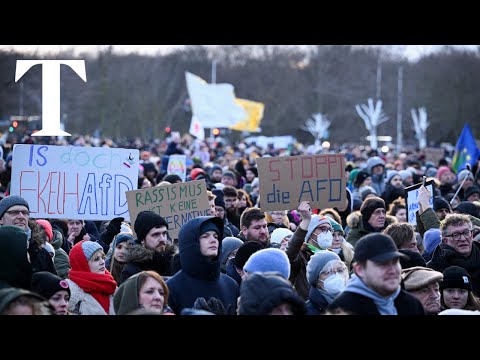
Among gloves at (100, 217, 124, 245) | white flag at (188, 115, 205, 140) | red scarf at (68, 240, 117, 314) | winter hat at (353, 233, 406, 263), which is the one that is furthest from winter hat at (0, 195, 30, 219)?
white flag at (188, 115, 205, 140)

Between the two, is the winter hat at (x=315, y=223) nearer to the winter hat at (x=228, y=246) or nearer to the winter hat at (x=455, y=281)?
the winter hat at (x=228, y=246)

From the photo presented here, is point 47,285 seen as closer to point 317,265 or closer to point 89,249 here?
point 89,249

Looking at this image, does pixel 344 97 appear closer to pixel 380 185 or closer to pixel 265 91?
pixel 265 91

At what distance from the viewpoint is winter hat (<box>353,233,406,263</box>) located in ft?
17.2

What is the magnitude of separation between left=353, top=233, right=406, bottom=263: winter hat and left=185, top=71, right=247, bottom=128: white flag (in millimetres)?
24075

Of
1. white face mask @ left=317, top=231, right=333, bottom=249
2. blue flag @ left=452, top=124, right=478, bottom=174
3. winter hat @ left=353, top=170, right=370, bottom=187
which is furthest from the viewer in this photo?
blue flag @ left=452, top=124, right=478, bottom=174

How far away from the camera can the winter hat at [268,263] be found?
6246 millimetres

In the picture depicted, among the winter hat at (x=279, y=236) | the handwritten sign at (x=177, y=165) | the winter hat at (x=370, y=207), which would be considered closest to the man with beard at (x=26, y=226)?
the winter hat at (x=279, y=236)

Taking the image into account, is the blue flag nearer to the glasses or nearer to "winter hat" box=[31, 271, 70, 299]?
the glasses

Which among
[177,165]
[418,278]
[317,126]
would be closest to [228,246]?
[418,278]

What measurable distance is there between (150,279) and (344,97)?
74862mm

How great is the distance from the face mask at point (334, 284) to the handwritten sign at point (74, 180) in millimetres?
3467

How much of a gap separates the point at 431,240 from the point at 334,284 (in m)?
2.50
